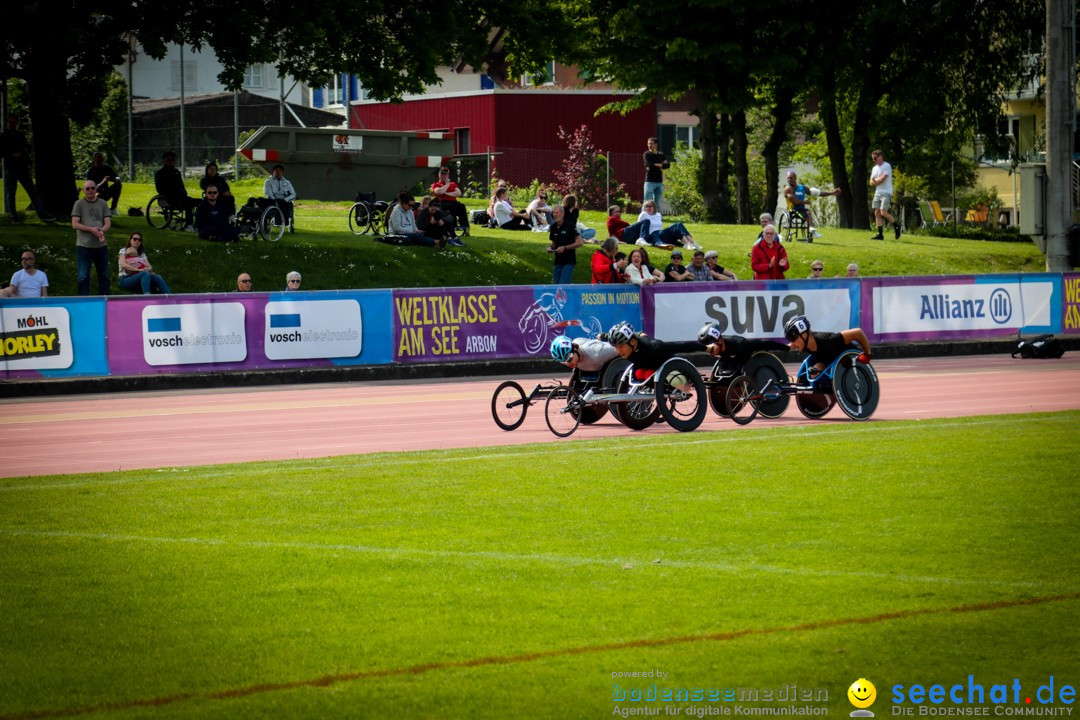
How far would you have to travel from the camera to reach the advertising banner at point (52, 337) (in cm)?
2294

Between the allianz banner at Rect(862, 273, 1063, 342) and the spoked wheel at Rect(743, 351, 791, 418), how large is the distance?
10888 mm

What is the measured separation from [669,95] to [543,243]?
1426cm

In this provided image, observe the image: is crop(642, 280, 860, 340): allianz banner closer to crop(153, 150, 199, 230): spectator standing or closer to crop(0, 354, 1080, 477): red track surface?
crop(0, 354, 1080, 477): red track surface

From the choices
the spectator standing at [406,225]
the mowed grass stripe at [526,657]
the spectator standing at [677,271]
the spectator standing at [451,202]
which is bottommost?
the mowed grass stripe at [526,657]

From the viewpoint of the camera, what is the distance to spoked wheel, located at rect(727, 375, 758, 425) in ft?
57.6

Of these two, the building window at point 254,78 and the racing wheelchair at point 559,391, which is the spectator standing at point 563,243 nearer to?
the racing wheelchair at point 559,391

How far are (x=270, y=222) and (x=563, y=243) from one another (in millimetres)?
6853

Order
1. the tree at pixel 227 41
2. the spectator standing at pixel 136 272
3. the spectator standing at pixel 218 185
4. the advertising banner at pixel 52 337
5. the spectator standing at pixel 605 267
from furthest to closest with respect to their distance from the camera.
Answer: the tree at pixel 227 41 < the spectator standing at pixel 218 185 < the spectator standing at pixel 605 267 < the spectator standing at pixel 136 272 < the advertising banner at pixel 52 337

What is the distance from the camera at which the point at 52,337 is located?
23188 mm

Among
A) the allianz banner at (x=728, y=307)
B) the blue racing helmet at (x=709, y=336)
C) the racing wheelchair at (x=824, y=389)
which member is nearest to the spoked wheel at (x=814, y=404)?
the racing wheelchair at (x=824, y=389)

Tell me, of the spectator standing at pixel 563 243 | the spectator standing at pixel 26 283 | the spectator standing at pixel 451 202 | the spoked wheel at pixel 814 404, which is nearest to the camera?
the spoked wheel at pixel 814 404

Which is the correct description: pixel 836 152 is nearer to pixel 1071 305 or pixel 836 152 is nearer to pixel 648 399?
pixel 1071 305

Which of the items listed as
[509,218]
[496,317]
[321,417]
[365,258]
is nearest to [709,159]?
[509,218]

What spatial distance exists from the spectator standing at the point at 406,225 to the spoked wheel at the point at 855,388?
15.4 m
